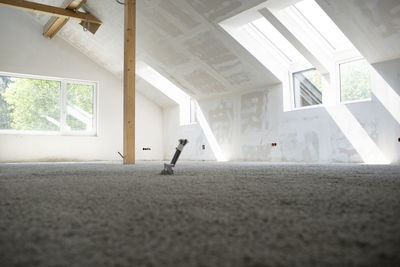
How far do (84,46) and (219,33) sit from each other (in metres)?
3.83

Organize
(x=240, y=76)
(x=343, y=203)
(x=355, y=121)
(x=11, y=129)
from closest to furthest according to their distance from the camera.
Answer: (x=343, y=203) < (x=355, y=121) < (x=240, y=76) < (x=11, y=129)

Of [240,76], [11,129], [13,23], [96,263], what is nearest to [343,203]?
[96,263]

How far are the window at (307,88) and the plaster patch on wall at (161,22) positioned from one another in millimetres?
2170

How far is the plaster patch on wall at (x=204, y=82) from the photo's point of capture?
6.54 metres

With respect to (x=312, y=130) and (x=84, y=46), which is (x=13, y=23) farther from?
(x=312, y=130)

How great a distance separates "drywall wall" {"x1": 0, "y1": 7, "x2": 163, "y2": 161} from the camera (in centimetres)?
714

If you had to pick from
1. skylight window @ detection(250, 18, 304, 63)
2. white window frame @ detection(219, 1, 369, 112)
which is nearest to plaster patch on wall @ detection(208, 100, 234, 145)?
white window frame @ detection(219, 1, 369, 112)

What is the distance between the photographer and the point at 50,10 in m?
6.12

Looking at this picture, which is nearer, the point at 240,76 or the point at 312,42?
the point at 312,42

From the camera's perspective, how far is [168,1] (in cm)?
513

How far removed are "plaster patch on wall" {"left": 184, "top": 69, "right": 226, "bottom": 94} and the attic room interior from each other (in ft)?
0.11

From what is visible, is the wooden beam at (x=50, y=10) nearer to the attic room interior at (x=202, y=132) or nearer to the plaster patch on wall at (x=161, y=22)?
the attic room interior at (x=202, y=132)

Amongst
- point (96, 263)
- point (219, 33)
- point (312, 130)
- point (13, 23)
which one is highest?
point (13, 23)

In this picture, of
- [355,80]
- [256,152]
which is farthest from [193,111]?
[355,80]
